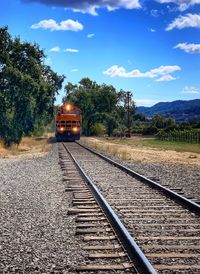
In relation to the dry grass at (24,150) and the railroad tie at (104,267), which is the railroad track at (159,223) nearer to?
the railroad tie at (104,267)

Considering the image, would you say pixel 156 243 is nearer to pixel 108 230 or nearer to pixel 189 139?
pixel 108 230

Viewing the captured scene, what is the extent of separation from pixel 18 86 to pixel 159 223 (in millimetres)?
32295

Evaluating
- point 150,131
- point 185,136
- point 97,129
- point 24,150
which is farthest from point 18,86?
point 150,131

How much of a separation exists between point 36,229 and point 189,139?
48912 millimetres

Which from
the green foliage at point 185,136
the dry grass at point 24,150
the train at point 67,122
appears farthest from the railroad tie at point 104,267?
the green foliage at point 185,136

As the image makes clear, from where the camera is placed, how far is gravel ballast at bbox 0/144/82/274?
594 cm

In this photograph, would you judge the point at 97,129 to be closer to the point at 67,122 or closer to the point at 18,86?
the point at 67,122

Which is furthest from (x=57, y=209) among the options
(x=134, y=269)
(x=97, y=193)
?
(x=134, y=269)

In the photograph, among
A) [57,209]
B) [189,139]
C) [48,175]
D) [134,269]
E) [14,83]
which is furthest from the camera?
[189,139]

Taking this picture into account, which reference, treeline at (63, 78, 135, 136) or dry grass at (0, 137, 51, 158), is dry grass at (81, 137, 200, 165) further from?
treeline at (63, 78, 135, 136)

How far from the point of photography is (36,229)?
796 cm

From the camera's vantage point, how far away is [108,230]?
7.66m

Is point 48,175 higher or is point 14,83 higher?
point 14,83

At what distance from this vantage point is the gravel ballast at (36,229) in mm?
5941
